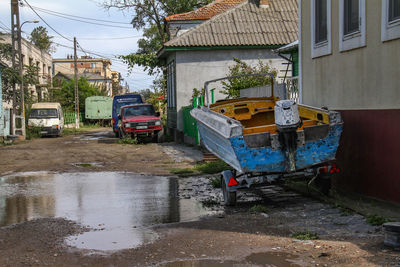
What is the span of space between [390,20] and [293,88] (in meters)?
6.10

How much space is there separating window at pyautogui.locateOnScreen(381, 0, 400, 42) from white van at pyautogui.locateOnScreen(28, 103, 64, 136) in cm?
2918

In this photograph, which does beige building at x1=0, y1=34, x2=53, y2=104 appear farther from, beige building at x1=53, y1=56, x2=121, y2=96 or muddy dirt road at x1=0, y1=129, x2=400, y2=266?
beige building at x1=53, y1=56, x2=121, y2=96

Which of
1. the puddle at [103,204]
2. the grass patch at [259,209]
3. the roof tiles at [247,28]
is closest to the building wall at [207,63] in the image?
the roof tiles at [247,28]

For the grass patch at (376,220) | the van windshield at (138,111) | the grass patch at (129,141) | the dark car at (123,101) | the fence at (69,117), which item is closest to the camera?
the grass patch at (376,220)

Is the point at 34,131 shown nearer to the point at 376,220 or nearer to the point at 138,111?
the point at 138,111

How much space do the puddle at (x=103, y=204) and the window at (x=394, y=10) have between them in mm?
4131

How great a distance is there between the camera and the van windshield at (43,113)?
34.7 meters

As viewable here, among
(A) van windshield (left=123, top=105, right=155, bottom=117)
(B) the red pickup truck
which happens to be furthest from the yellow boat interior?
(A) van windshield (left=123, top=105, right=155, bottom=117)

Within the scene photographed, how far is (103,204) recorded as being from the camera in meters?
9.55

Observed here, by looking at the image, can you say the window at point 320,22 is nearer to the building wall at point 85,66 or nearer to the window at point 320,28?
the window at point 320,28

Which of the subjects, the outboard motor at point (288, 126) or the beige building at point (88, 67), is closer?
the outboard motor at point (288, 126)

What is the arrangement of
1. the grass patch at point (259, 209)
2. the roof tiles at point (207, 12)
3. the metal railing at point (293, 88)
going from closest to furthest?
the grass patch at point (259, 209) → the metal railing at point (293, 88) → the roof tiles at point (207, 12)

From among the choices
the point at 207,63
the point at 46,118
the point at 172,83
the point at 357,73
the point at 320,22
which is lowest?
the point at 46,118

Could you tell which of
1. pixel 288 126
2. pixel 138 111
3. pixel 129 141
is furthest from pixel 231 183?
pixel 138 111
